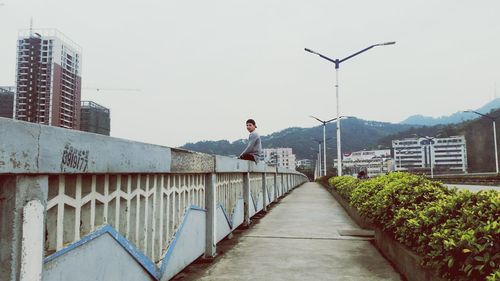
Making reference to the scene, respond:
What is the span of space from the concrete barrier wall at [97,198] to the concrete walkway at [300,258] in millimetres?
610

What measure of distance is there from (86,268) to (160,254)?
1.44m

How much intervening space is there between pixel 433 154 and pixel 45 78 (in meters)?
154

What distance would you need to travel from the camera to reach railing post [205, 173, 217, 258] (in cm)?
533

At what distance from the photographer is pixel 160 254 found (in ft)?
12.5

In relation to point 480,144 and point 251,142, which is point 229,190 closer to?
point 251,142

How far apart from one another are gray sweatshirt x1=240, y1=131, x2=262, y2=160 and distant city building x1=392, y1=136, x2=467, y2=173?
6147 inches

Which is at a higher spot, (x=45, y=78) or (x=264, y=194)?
(x=45, y=78)

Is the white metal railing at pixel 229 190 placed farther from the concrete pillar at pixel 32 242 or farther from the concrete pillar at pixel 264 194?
the concrete pillar at pixel 32 242

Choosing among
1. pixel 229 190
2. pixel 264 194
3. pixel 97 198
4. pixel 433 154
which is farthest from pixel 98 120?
pixel 433 154

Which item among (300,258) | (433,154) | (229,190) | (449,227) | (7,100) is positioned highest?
(7,100)

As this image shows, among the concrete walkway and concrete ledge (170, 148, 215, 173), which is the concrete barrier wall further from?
the concrete walkway

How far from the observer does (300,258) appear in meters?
5.42

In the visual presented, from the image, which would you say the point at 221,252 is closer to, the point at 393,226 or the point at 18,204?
the point at 393,226

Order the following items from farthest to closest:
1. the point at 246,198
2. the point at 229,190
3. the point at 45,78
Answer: the point at 45,78
the point at 246,198
the point at 229,190
